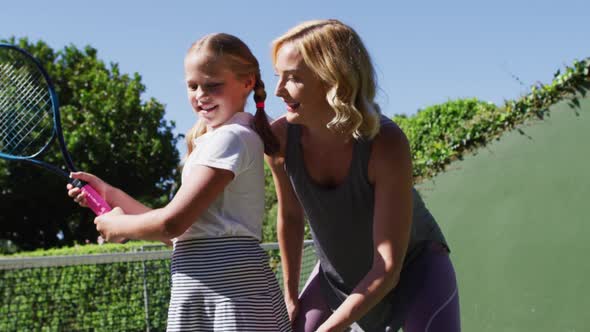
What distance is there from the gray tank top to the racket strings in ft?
5.96

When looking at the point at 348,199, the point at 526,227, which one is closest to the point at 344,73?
the point at 348,199

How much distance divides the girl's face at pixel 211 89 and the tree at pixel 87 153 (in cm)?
2144

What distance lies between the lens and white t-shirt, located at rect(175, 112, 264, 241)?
88.7 inches

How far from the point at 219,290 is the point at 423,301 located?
2.43 feet

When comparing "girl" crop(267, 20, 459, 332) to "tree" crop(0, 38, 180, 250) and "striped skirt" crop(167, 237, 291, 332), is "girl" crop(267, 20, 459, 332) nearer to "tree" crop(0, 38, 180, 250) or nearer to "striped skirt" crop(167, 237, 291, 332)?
"striped skirt" crop(167, 237, 291, 332)

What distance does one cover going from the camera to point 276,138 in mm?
2533

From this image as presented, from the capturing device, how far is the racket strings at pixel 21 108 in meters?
3.87

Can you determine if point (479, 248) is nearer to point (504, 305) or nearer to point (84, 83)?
point (504, 305)

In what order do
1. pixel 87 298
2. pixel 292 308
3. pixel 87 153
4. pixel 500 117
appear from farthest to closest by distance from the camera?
pixel 87 153
pixel 87 298
pixel 500 117
pixel 292 308

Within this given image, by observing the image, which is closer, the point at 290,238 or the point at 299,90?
the point at 299,90

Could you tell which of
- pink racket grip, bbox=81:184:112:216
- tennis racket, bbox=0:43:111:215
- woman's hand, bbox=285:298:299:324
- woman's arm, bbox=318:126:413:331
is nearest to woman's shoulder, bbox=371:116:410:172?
woman's arm, bbox=318:126:413:331

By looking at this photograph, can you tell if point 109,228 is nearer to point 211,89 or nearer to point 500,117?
point 211,89

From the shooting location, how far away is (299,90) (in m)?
2.41

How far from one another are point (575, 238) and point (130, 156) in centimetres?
2015
